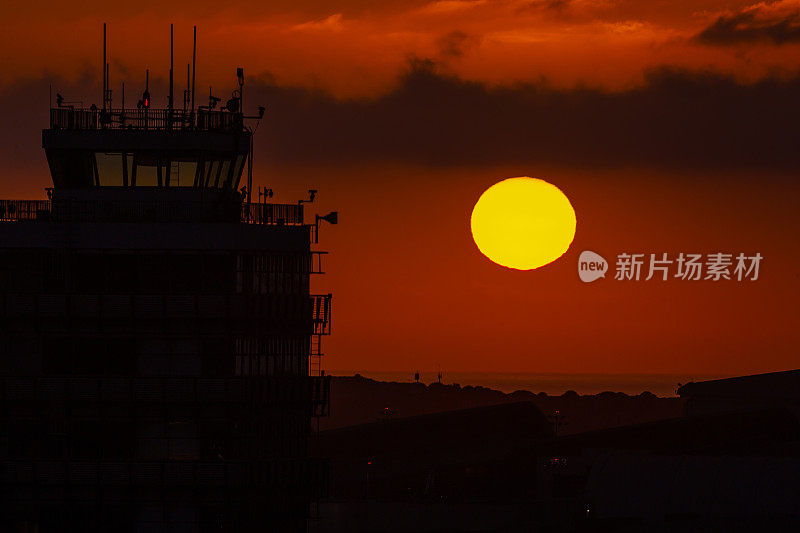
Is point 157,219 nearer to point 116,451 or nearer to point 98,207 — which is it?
point 98,207

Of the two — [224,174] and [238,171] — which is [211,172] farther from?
[238,171]

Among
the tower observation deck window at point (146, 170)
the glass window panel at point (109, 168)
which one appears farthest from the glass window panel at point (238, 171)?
the glass window panel at point (109, 168)

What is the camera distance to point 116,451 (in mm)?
94938

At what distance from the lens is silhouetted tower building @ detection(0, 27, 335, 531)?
93438 millimetres

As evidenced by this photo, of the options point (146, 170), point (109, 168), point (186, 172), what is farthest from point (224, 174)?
point (109, 168)

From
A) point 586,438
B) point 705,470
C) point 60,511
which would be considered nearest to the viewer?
point 60,511

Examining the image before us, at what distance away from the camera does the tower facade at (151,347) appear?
307 feet

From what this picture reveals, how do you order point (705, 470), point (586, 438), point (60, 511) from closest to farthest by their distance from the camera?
point (60, 511) < point (705, 470) < point (586, 438)

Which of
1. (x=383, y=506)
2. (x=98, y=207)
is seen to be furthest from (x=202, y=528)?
(x=383, y=506)

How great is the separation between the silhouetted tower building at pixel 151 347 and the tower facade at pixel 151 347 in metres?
0.08

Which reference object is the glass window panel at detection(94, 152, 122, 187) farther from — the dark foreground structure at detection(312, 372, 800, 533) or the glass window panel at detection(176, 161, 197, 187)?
the dark foreground structure at detection(312, 372, 800, 533)

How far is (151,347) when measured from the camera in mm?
95688

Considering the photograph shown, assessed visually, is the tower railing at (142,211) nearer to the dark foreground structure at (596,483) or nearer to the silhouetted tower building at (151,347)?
the silhouetted tower building at (151,347)

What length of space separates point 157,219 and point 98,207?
139 inches
